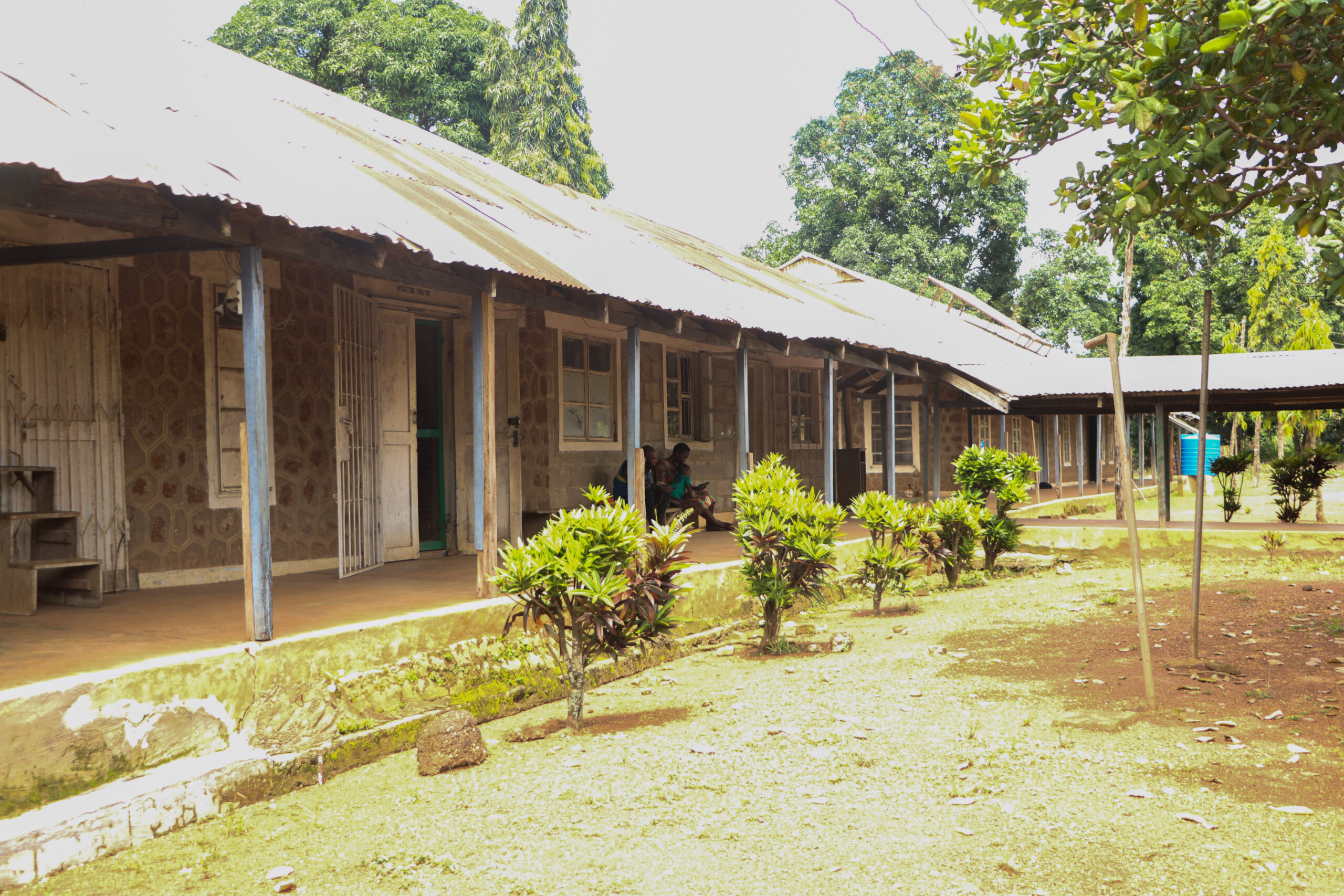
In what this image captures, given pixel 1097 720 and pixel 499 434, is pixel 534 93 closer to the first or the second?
pixel 499 434

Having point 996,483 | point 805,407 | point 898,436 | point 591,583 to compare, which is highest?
point 805,407

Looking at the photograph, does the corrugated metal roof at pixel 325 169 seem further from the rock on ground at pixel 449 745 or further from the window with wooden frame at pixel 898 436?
the window with wooden frame at pixel 898 436

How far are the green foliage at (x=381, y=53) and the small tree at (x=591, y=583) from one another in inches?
912

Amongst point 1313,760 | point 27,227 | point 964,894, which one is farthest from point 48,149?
point 1313,760

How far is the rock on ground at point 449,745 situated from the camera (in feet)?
16.6

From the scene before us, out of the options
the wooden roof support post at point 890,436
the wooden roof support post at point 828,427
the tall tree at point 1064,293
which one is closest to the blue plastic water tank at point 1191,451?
the tall tree at point 1064,293

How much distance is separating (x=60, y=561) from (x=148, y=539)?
937 millimetres

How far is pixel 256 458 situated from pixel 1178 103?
4973mm

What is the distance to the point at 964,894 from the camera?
11.6 ft

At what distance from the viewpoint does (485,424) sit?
6.72 meters

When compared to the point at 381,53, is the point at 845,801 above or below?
below

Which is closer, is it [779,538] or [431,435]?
[779,538]

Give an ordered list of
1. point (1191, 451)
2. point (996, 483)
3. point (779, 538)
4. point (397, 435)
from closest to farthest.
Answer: point (779, 538), point (397, 435), point (996, 483), point (1191, 451)

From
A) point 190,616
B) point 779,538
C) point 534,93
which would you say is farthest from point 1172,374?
point 534,93
